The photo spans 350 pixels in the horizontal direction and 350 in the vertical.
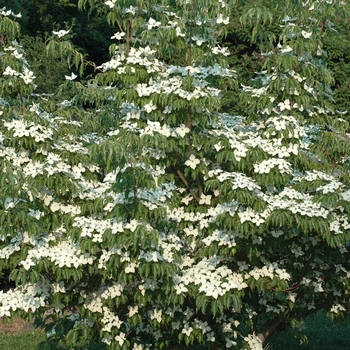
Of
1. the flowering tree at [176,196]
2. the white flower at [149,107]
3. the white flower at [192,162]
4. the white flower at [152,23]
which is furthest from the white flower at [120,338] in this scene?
the white flower at [152,23]

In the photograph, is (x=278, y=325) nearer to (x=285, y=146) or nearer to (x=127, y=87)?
(x=285, y=146)

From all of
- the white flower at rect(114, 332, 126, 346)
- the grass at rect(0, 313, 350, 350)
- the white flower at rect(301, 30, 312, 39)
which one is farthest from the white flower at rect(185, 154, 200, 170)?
the grass at rect(0, 313, 350, 350)

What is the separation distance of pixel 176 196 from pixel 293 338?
137 inches

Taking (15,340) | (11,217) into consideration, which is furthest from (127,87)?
(15,340)

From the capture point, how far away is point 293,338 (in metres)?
8.03

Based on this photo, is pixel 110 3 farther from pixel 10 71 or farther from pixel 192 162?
pixel 192 162

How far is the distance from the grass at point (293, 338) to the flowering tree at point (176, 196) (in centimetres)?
206

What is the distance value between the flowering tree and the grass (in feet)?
6.75

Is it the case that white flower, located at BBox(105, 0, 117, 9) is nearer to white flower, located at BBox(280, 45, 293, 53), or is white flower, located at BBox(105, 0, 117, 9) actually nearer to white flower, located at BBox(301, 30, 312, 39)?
white flower, located at BBox(280, 45, 293, 53)

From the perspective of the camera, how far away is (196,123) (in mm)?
5133

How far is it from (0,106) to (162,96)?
1.40 metres

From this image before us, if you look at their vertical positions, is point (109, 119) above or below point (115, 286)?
above

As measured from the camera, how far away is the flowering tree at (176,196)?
4660 millimetres

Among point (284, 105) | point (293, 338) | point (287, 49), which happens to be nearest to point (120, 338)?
point (284, 105)
